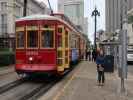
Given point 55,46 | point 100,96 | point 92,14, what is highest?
point 92,14

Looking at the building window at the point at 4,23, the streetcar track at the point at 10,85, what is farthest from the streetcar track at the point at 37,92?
the building window at the point at 4,23

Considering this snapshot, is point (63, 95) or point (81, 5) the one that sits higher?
point (81, 5)

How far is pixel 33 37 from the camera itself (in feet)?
68.6

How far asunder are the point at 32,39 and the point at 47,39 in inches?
30.9

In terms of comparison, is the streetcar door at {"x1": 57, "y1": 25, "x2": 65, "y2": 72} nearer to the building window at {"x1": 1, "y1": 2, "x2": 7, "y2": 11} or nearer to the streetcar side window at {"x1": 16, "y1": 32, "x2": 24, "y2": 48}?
the streetcar side window at {"x1": 16, "y1": 32, "x2": 24, "y2": 48}

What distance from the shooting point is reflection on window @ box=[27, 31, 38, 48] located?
20797mm

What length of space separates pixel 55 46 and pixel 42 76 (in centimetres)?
392

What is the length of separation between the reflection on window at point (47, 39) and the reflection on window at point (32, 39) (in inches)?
14.2

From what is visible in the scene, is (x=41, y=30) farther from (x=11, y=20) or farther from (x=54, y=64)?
(x=11, y=20)

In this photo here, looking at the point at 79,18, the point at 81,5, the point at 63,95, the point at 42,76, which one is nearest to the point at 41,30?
the point at 42,76

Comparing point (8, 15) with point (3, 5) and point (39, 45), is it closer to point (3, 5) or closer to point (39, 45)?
point (3, 5)

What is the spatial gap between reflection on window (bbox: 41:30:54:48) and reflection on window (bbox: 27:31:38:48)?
→ 0.36 meters

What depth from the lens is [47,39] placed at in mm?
20781

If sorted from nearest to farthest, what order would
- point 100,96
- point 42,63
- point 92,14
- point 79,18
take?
point 100,96, point 42,63, point 92,14, point 79,18
